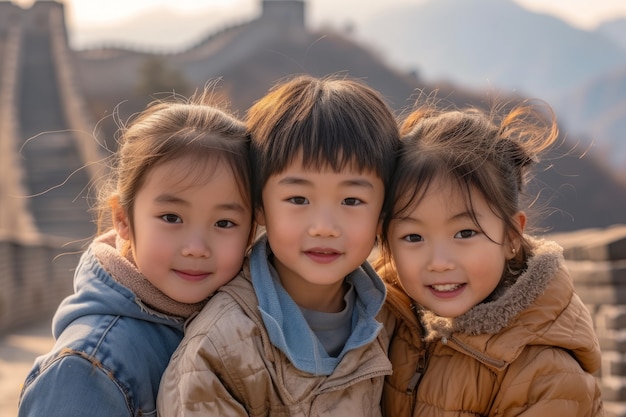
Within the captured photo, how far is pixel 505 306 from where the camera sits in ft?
8.82

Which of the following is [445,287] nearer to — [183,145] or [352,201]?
[352,201]

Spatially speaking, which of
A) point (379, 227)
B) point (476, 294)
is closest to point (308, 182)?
point (379, 227)

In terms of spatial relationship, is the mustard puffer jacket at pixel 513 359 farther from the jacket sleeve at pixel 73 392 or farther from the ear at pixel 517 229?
the jacket sleeve at pixel 73 392

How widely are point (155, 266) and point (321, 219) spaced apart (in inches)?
20.7

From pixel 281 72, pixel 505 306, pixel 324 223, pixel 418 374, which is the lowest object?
pixel 418 374

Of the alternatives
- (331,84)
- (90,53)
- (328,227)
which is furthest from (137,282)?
(90,53)

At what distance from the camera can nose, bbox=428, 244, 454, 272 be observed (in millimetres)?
2654

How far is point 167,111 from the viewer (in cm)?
284

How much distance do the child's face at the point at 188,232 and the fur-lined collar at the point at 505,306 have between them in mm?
668

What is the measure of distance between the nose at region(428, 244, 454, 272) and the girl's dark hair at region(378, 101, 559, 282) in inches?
5.0

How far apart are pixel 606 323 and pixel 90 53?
154 feet

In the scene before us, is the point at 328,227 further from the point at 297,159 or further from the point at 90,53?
the point at 90,53

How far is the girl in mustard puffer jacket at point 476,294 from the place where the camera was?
104 inches

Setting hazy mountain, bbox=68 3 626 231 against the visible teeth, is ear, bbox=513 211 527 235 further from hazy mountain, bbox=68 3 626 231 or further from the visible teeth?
hazy mountain, bbox=68 3 626 231
